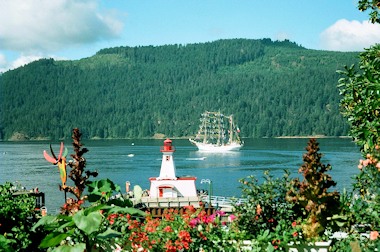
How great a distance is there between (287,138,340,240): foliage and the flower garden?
18 millimetres

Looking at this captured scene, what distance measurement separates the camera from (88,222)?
218 inches

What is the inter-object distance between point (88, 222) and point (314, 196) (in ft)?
19.2

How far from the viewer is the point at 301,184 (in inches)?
423

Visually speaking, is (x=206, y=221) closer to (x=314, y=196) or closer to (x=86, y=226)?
(x=314, y=196)

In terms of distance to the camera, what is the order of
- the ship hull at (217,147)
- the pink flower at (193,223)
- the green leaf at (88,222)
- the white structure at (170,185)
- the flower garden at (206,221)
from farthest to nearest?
the ship hull at (217,147) → the white structure at (170,185) → the pink flower at (193,223) → the flower garden at (206,221) → the green leaf at (88,222)

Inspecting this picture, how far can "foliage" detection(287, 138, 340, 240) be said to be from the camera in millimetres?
10125

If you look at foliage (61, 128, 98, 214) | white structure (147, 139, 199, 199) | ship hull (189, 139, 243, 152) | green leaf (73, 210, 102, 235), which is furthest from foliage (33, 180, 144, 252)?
ship hull (189, 139, 243, 152)

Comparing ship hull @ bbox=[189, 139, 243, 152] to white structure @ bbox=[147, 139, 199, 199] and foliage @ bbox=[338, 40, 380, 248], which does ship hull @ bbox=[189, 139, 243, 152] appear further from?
foliage @ bbox=[338, 40, 380, 248]

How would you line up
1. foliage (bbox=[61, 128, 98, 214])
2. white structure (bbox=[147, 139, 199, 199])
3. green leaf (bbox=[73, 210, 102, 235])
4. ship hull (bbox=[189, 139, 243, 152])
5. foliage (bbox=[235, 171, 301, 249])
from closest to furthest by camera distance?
green leaf (bbox=[73, 210, 102, 235]) → foliage (bbox=[61, 128, 98, 214]) → foliage (bbox=[235, 171, 301, 249]) → white structure (bbox=[147, 139, 199, 199]) → ship hull (bbox=[189, 139, 243, 152])

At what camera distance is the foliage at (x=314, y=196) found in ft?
33.2

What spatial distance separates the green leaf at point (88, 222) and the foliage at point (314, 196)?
528 cm

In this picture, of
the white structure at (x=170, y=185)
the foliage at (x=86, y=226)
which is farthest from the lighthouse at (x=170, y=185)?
the foliage at (x=86, y=226)

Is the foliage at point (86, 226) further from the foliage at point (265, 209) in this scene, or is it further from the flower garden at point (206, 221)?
the foliage at point (265, 209)

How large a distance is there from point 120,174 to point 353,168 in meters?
40.6
